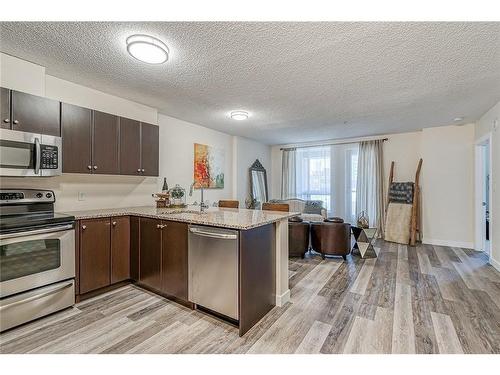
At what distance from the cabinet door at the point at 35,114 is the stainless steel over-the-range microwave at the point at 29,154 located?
0.09m

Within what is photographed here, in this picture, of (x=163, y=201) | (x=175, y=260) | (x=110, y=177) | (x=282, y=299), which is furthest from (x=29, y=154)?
A: (x=282, y=299)

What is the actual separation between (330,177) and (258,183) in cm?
198

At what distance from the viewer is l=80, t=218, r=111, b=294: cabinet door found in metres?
2.49

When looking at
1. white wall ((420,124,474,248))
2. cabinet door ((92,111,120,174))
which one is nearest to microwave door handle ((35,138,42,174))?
cabinet door ((92,111,120,174))

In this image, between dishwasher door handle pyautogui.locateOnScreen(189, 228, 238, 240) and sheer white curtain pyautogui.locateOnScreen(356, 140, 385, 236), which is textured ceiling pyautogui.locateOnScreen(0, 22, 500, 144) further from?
sheer white curtain pyautogui.locateOnScreen(356, 140, 385, 236)

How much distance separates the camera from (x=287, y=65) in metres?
2.40

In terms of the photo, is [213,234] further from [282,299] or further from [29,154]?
[29,154]

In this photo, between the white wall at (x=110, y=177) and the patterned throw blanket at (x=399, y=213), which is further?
the patterned throw blanket at (x=399, y=213)

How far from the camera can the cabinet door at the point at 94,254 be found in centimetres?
249

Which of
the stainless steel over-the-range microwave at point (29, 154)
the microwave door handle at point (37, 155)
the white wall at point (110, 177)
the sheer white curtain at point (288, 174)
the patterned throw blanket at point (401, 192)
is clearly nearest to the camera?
the stainless steel over-the-range microwave at point (29, 154)

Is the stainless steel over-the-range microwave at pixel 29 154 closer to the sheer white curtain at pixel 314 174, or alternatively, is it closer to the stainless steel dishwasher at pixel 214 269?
the stainless steel dishwasher at pixel 214 269

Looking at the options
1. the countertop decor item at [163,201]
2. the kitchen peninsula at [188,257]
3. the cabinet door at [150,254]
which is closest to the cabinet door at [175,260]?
the kitchen peninsula at [188,257]

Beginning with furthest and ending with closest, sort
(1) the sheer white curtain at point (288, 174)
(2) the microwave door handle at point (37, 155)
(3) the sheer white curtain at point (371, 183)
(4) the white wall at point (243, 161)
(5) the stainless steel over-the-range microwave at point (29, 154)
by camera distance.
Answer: (1) the sheer white curtain at point (288, 174), (4) the white wall at point (243, 161), (3) the sheer white curtain at point (371, 183), (2) the microwave door handle at point (37, 155), (5) the stainless steel over-the-range microwave at point (29, 154)
